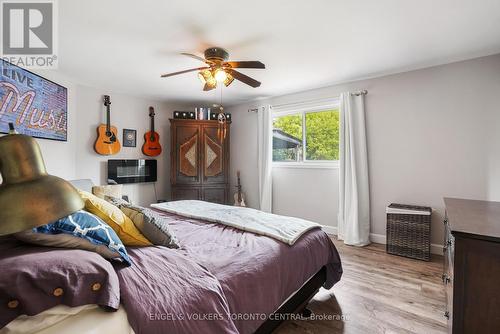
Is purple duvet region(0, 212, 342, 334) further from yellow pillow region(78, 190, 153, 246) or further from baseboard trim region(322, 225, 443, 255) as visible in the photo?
baseboard trim region(322, 225, 443, 255)

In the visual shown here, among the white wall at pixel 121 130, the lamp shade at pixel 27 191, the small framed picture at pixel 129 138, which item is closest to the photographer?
the lamp shade at pixel 27 191

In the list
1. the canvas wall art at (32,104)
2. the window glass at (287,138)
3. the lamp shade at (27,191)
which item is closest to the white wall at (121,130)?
the canvas wall art at (32,104)

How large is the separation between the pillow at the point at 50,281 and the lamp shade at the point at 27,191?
0.34 meters

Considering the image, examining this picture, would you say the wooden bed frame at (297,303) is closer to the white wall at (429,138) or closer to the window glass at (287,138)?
the white wall at (429,138)

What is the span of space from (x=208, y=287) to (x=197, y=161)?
3.49 meters

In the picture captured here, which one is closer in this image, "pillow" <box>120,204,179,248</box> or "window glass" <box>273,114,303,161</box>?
"pillow" <box>120,204,179,248</box>

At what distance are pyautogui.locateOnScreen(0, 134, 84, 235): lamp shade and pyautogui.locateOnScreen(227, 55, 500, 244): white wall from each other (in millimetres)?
3577

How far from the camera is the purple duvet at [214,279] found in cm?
92

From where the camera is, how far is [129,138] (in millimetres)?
4168

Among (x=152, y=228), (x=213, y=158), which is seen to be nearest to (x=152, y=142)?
(x=213, y=158)

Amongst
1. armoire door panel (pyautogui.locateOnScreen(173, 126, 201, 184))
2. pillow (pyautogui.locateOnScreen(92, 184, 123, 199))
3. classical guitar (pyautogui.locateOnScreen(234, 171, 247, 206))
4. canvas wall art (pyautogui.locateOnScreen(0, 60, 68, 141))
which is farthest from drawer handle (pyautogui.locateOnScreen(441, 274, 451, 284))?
canvas wall art (pyautogui.locateOnScreen(0, 60, 68, 141))

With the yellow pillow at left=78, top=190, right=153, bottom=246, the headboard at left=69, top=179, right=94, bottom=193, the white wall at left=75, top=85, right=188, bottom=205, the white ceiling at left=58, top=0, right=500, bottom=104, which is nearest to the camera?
the yellow pillow at left=78, top=190, right=153, bottom=246

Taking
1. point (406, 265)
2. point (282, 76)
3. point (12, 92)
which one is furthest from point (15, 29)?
→ point (406, 265)

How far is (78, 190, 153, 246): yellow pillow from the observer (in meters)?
1.28
